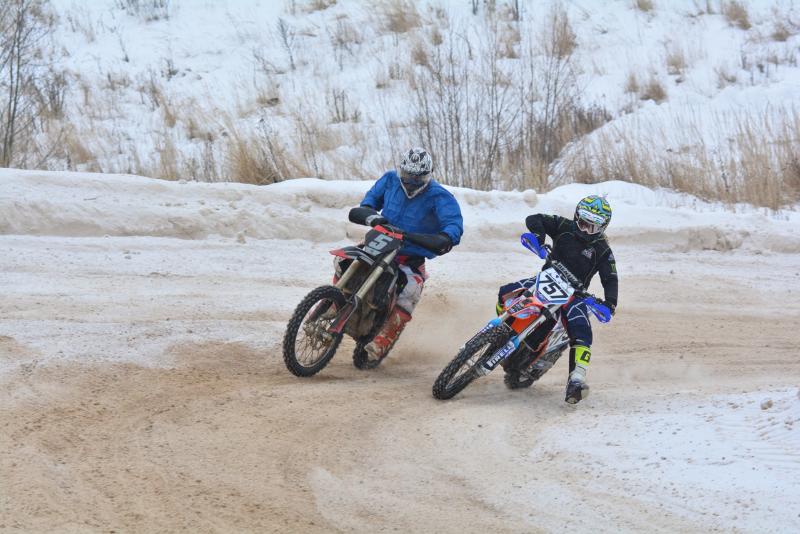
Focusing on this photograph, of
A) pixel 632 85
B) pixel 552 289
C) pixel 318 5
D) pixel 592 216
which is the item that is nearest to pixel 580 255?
pixel 592 216

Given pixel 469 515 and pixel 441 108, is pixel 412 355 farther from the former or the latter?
pixel 441 108

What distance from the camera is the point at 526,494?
5258 millimetres

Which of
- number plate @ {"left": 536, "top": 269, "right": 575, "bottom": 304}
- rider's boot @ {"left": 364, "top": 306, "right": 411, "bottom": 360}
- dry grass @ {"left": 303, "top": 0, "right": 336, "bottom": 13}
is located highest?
dry grass @ {"left": 303, "top": 0, "right": 336, "bottom": 13}

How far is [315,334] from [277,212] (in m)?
4.50

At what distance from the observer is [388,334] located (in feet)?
26.7

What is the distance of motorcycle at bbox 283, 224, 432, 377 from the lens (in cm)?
732

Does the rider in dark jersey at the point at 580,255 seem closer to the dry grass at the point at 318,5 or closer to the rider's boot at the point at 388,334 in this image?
the rider's boot at the point at 388,334

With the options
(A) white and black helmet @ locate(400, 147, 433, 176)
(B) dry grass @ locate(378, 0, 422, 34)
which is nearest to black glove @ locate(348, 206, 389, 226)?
(A) white and black helmet @ locate(400, 147, 433, 176)

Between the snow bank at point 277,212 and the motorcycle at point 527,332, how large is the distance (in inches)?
182

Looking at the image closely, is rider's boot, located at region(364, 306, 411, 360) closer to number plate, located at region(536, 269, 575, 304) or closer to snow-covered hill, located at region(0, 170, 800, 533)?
snow-covered hill, located at region(0, 170, 800, 533)

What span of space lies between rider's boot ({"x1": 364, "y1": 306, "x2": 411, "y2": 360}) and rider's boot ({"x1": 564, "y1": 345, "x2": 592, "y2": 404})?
148 centimetres

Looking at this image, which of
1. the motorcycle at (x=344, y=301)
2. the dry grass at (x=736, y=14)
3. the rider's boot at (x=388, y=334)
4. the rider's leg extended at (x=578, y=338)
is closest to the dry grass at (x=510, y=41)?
the dry grass at (x=736, y=14)

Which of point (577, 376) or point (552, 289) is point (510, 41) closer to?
point (552, 289)

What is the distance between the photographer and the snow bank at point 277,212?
35.3ft
